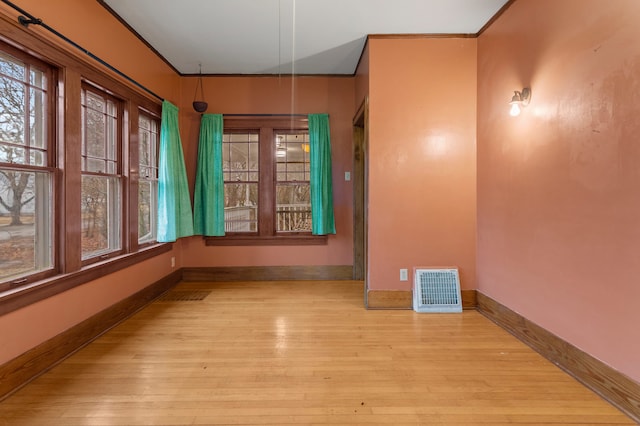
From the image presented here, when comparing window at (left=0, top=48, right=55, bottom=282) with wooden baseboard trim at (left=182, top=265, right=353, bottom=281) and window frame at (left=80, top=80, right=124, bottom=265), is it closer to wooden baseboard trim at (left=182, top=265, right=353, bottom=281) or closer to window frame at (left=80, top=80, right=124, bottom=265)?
window frame at (left=80, top=80, right=124, bottom=265)

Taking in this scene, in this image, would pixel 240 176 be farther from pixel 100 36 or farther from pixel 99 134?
pixel 100 36

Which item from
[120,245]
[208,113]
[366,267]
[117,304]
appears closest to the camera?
[117,304]

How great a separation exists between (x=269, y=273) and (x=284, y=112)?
7.39 feet

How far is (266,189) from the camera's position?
176 inches

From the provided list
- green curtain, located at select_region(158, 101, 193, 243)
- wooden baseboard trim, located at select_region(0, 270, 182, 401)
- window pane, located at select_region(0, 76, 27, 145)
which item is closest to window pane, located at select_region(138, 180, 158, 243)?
green curtain, located at select_region(158, 101, 193, 243)

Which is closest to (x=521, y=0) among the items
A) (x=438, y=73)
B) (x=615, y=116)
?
(x=438, y=73)

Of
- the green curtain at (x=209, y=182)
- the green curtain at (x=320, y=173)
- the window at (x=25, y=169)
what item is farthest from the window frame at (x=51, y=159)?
the green curtain at (x=320, y=173)

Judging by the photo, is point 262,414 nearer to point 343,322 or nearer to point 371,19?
point 343,322

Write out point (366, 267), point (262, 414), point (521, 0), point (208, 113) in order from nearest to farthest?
point (262, 414) → point (521, 0) → point (366, 267) → point (208, 113)

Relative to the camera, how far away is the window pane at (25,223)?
6.63 feet

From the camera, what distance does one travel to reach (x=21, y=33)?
6.53ft

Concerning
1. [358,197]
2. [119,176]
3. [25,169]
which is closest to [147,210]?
[119,176]

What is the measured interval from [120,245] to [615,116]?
13.2 feet

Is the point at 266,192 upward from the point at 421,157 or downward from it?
downward
